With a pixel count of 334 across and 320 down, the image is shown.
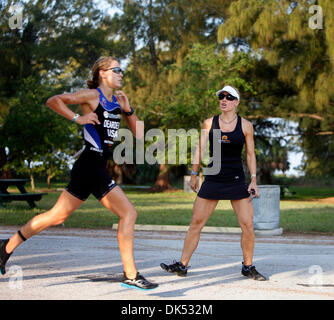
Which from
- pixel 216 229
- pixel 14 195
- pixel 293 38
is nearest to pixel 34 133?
pixel 293 38

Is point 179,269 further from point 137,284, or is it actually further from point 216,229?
point 216,229

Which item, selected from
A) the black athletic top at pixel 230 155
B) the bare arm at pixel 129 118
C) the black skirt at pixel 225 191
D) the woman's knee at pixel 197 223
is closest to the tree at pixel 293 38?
the black athletic top at pixel 230 155

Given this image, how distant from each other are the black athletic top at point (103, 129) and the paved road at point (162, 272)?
130 cm

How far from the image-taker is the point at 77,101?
4.89 m

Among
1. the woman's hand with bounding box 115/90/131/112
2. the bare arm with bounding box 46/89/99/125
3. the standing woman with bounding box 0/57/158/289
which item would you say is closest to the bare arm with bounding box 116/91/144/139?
the woman's hand with bounding box 115/90/131/112

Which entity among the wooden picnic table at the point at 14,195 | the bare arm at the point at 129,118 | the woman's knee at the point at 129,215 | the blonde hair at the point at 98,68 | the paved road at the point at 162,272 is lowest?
the paved road at the point at 162,272

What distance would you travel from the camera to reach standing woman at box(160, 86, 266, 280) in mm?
5707

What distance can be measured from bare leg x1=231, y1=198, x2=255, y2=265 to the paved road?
29 centimetres

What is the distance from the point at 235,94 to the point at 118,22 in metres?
30.9

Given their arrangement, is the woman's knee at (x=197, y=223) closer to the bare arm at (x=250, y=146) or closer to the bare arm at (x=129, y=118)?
the bare arm at (x=250, y=146)

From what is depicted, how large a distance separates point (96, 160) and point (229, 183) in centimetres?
151

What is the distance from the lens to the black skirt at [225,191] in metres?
5.69

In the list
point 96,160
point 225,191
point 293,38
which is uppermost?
point 293,38

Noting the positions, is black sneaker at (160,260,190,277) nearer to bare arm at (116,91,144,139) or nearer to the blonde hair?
bare arm at (116,91,144,139)
